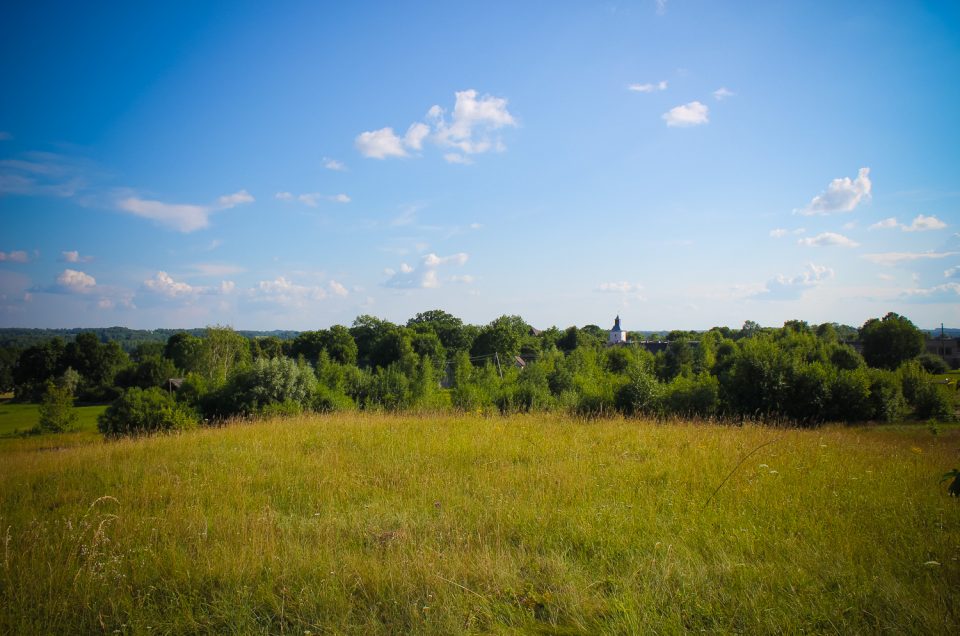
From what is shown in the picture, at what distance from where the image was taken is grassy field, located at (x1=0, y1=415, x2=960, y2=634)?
323 cm

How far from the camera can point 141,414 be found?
1967cm

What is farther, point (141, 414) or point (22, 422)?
point (22, 422)

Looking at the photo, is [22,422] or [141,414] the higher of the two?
[141,414]

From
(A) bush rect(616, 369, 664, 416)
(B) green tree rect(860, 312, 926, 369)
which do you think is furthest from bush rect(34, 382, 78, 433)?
(B) green tree rect(860, 312, 926, 369)

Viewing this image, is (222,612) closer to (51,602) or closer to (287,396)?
(51,602)

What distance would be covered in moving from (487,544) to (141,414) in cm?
2212

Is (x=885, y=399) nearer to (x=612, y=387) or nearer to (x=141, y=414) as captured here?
(x=612, y=387)

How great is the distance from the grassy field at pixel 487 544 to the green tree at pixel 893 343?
55169 mm

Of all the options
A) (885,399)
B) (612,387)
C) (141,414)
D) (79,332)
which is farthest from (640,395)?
(79,332)

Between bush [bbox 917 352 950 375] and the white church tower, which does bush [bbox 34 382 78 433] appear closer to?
bush [bbox 917 352 950 375]

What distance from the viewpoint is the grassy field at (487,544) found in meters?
3.23

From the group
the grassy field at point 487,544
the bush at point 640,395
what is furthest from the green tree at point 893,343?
the grassy field at point 487,544

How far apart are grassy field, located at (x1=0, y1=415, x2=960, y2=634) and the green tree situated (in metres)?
55.2

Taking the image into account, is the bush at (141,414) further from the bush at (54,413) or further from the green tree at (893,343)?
the green tree at (893,343)
